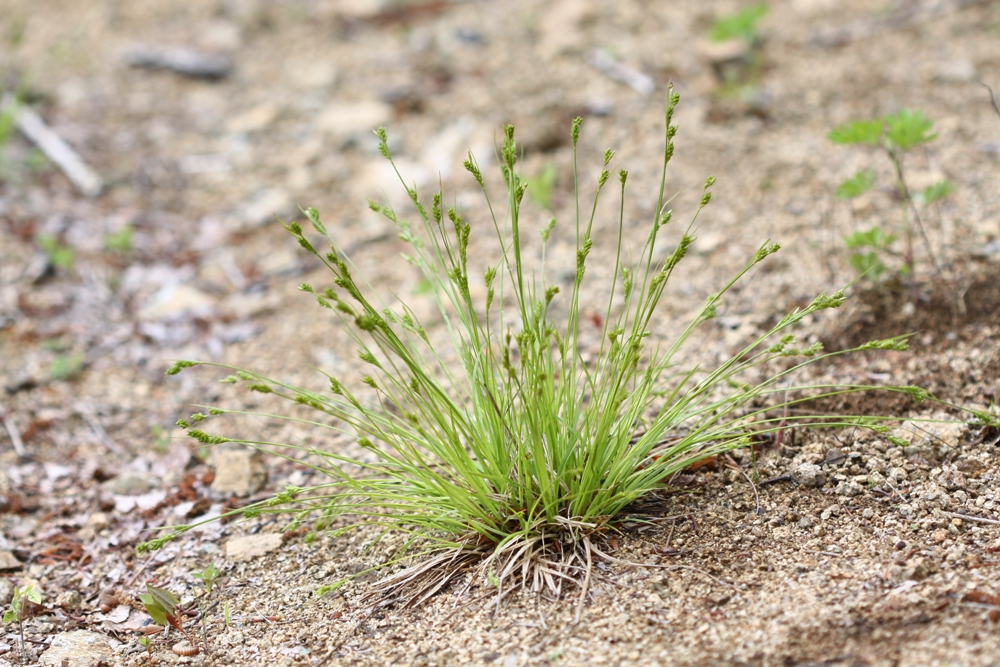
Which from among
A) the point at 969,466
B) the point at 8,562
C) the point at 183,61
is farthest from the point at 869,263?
the point at 183,61

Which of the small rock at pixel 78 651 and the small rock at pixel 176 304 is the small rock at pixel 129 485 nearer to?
the small rock at pixel 78 651

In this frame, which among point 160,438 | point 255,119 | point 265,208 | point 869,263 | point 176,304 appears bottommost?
point 160,438

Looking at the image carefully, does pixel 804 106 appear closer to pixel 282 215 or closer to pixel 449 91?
pixel 449 91

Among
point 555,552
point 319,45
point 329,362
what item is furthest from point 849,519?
point 319,45

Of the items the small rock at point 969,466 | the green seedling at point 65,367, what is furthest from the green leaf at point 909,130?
the green seedling at point 65,367

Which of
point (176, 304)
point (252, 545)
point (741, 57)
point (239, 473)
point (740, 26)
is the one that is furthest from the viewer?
point (741, 57)

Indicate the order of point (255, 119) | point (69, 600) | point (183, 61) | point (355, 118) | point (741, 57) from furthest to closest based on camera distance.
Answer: point (183, 61) < point (255, 119) < point (355, 118) < point (741, 57) < point (69, 600)

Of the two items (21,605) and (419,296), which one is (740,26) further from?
(21,605)
